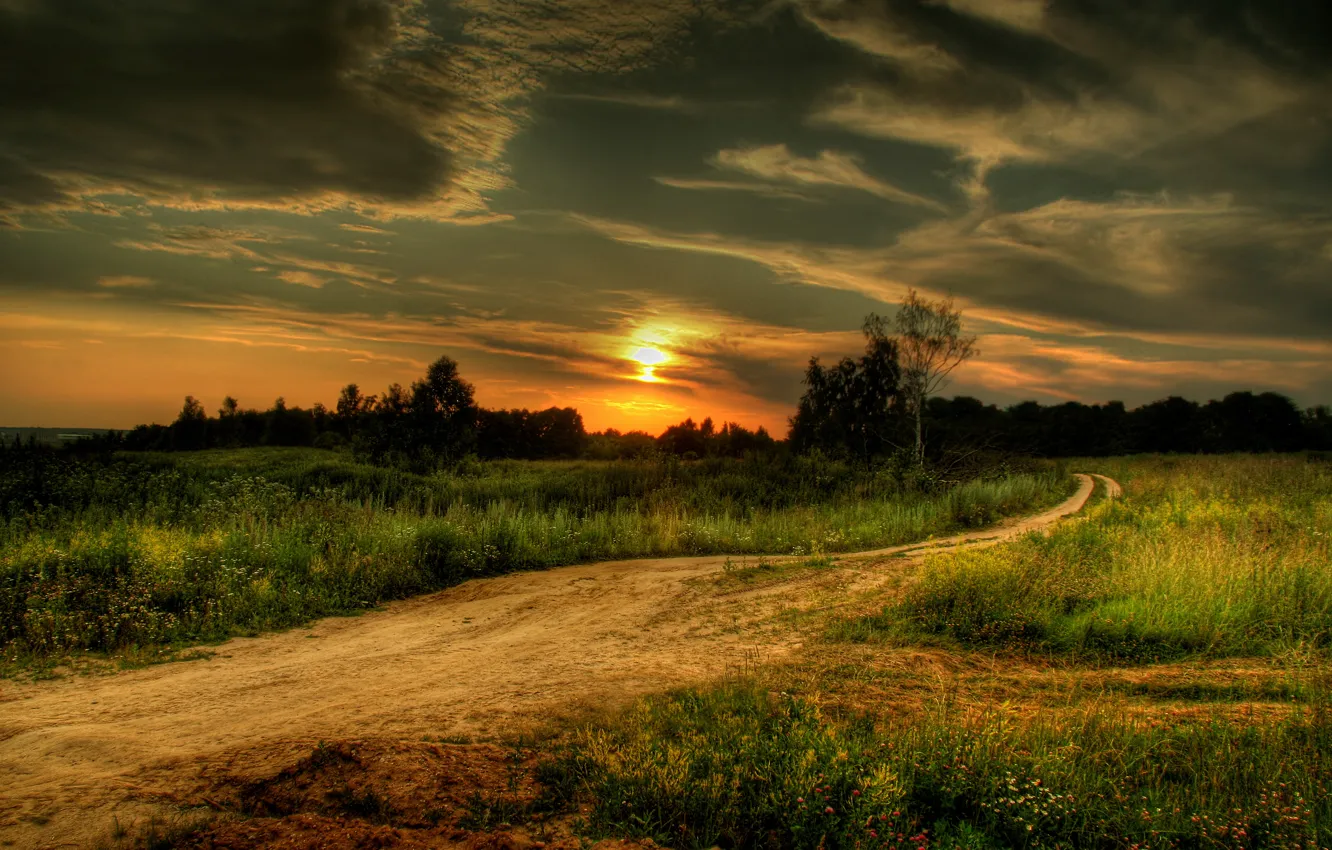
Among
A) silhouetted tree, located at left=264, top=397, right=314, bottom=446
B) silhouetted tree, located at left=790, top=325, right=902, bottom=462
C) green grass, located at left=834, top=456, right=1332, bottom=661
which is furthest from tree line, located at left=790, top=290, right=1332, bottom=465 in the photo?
silhouetted tree, located at left=264, top=397, right=314, bottom=446

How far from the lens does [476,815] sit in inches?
185

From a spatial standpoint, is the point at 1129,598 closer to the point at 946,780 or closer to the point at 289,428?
the point at 946,780

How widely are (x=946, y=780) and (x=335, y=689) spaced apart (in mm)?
5755

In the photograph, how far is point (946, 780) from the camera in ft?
16.5

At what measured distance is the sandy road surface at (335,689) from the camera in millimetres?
5184

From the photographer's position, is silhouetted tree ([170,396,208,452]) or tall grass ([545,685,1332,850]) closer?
tall grass ([545,685,1332,850])

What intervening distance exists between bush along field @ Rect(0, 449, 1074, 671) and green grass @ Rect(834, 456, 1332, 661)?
187 inches

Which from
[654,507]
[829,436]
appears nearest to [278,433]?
[829,436]

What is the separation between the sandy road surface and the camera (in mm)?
5184

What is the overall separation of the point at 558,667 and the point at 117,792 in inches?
152

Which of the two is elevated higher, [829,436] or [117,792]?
[829,436]

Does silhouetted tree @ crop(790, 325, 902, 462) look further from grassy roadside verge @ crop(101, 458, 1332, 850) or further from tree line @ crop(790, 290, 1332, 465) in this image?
grassy roadside verge @ crop(101, 458, 1332, 850)

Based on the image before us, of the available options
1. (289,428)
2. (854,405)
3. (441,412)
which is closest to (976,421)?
(854,405)

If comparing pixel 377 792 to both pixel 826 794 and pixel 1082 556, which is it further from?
pixel 1082 556
